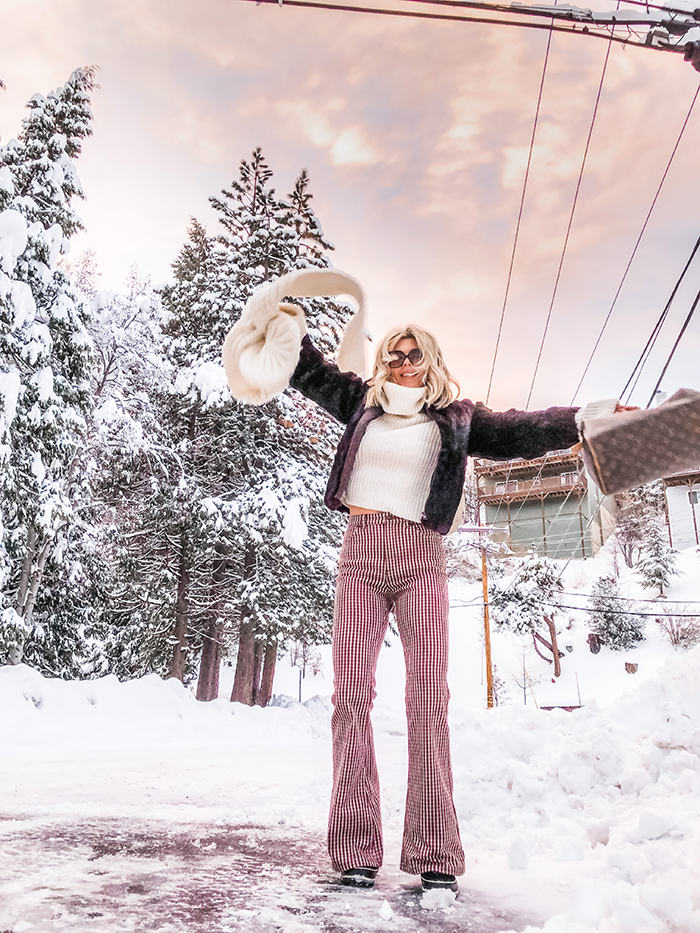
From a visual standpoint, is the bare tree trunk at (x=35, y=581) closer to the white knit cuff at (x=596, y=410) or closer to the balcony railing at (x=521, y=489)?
the white knit cuff at (x=596, y=410)

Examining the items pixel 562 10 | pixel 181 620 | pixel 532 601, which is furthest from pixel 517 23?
pixel 532 601

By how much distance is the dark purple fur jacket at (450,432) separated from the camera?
2.62 m

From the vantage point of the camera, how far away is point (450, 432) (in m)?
2.71

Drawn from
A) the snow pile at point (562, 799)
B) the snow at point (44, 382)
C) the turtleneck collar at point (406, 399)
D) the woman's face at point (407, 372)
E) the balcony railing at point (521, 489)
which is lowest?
the snow pile at point (562, 799)

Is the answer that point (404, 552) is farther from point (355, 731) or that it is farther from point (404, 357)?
point (404, 357)

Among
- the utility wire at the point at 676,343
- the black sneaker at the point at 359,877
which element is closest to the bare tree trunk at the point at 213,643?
the utility wire at the point at 676,343

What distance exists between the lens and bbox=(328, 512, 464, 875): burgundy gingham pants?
231 centimetres

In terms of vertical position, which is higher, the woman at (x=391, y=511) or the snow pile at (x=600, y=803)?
the woman at (x=391, y=511)

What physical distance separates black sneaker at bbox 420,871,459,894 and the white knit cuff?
1.51m

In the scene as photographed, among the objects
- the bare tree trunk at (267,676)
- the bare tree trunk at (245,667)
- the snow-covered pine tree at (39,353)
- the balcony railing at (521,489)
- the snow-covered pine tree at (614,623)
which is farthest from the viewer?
the balcony railing at (521,489)

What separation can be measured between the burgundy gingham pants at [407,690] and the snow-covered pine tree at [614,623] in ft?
96.9

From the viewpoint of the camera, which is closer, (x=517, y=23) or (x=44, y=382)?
(x=517, y=23)

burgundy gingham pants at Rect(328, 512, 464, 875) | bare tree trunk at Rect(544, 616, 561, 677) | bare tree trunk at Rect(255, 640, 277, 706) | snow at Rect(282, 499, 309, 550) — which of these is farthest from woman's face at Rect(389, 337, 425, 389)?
bare tree trunk at Rect(544, 616, 561, 677)

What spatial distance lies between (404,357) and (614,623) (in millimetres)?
30711
